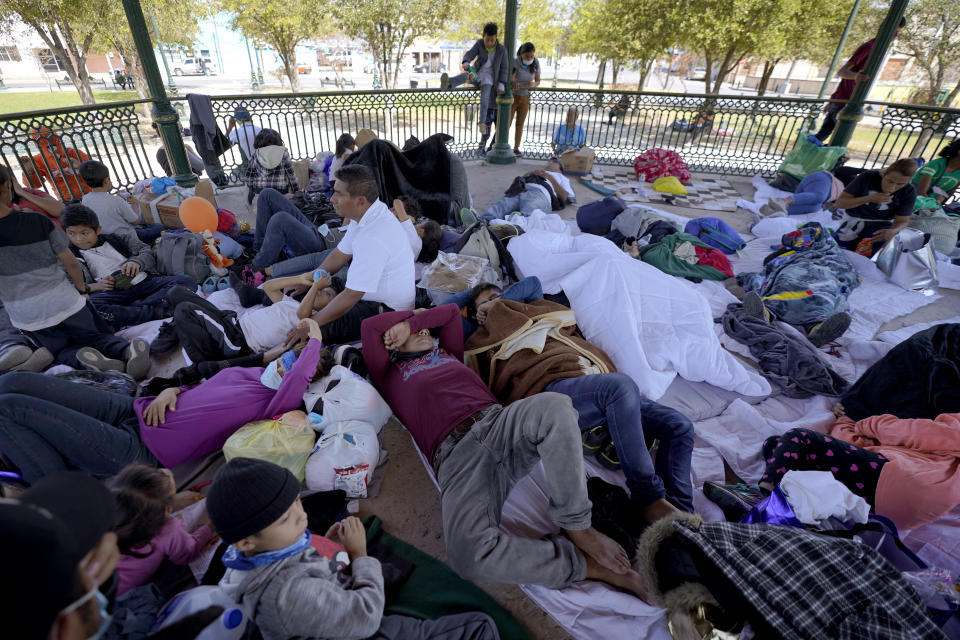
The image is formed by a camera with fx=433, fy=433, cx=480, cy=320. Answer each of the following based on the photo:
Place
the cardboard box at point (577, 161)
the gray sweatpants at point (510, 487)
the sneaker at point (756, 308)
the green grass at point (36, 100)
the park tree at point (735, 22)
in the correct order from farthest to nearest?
the green grass at point (36, 100), the park tree at point (735, 22), the cardboard box at point (577, 161), the sneaker at point (756, 308), the gray sweatpants at point (510, 487)

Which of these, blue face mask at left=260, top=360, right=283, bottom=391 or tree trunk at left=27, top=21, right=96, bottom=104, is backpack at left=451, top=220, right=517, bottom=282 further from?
tree trunk at left=27, top=21, right=96, bottom=104

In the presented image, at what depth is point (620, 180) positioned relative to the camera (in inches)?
305

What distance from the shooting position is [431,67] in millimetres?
36094

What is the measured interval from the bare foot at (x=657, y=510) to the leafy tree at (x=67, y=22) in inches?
614

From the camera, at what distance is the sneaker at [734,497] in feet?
6.88

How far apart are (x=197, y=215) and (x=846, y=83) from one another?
31.9ft

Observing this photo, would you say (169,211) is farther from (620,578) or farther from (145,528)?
(620,578)

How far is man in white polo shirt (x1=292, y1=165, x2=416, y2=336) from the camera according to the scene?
279 centimetres

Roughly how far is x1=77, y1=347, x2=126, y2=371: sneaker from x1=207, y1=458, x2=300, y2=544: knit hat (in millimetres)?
→ 2117

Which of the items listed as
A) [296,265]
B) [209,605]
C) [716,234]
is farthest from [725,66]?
[209,605]

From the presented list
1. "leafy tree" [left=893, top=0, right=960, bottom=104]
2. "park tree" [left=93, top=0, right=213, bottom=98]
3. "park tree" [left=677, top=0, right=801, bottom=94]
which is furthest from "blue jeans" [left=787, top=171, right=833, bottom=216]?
"park tree" [left=93, top=0, right=213, bottom=98]

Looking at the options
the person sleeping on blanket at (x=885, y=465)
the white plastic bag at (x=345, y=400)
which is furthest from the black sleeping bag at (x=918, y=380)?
the white plastic bag at (x=345, y=400)

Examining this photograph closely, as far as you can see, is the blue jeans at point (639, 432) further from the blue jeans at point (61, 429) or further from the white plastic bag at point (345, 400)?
the blue jeans at point (61, 429)

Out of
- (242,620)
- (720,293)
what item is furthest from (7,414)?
(720,293)
